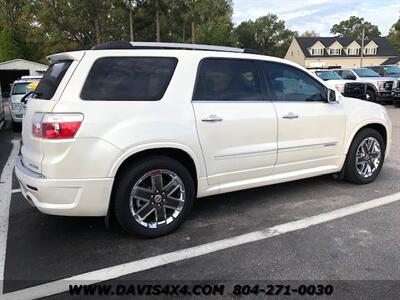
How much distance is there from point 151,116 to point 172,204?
918mm

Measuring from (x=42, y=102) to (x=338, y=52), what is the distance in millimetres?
83310

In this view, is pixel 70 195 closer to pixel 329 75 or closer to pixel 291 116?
pixel 291 116

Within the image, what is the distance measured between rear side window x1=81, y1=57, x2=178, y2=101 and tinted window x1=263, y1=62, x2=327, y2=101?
1.24 meters

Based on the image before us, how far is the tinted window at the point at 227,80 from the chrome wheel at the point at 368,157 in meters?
1.89

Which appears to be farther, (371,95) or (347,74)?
(347,74)

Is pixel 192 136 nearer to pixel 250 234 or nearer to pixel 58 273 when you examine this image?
pixel 250 234

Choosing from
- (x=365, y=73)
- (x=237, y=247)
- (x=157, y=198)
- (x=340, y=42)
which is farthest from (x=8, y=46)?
(x=340, y=42)

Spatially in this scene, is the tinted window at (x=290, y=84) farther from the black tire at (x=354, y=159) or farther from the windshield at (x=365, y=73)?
the windshield at (x=365, y=73)

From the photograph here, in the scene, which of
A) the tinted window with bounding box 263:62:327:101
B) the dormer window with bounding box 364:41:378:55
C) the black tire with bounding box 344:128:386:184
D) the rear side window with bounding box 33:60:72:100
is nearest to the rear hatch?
the rear side window with bounding box 33:60:72:100

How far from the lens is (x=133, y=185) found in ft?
12.8

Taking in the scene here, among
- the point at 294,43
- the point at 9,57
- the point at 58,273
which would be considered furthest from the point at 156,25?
the point at 58,273

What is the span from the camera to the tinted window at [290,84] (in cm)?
482

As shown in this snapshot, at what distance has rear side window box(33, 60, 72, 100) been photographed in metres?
3.88

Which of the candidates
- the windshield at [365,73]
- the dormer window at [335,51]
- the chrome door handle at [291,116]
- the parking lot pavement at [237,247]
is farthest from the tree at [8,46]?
the dormer window at [335,51]
